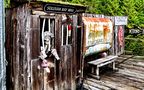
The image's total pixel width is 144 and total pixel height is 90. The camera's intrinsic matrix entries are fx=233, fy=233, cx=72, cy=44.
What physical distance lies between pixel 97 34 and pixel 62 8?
2.98 metres

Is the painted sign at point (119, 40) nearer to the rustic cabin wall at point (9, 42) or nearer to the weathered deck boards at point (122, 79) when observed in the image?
the weathered deck boards at point (122, 79)

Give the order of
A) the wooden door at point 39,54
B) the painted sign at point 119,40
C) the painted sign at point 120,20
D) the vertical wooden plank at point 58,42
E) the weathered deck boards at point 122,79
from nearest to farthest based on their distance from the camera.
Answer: the wooden door at point 39,54 < the vertical wooden plank at point 58,42 < the weathered deck boards at point 122,79 < the painted sign at point 120,20 < the painted sign at point 119,40

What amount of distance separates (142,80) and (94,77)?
5.40ft

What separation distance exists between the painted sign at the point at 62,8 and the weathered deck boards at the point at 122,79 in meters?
2.46

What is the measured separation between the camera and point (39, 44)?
546 centimetres

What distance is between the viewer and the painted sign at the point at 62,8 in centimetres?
541

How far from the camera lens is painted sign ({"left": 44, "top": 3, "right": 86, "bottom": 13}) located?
17.8ft

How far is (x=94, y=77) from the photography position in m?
8.21

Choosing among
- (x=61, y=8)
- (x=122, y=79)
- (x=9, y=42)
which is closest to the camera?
(x=9, y=42)

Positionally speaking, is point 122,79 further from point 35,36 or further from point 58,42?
point 35,36

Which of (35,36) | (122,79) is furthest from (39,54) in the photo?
(122,79)

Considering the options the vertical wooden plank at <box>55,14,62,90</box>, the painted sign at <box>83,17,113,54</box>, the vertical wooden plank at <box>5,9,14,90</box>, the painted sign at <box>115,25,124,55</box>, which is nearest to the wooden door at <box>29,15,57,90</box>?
the vertical wooden plank at <box>55,14,62,90</box>

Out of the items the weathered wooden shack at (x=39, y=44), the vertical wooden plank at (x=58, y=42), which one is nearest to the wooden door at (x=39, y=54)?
the weathered wooden shack at (x=39, y=44)

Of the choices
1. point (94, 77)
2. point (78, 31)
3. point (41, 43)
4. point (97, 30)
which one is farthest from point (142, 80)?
point (41, 43)
